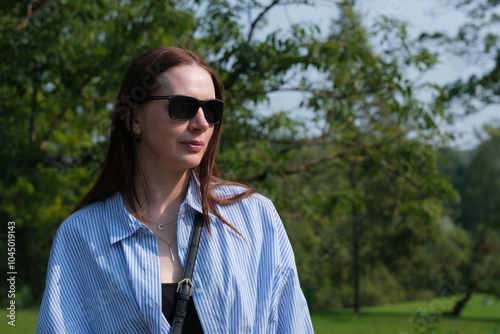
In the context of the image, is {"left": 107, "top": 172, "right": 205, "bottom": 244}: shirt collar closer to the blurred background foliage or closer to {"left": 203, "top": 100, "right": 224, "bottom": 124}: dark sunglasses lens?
{"left": 203, "top": 100, "right": 224, "bottom": 124}: dark sunglasses lens

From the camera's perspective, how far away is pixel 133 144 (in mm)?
2094

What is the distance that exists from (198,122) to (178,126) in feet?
0.21

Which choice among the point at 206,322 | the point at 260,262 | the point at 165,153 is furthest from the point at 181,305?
the point at 165,153

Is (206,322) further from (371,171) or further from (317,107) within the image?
(371,171)

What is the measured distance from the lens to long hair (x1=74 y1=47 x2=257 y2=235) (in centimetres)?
191

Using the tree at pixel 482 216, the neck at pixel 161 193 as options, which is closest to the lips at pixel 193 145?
the neck at pixel 161 193

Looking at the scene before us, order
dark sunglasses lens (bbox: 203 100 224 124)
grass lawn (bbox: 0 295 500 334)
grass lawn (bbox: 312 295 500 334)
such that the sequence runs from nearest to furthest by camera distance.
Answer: dark sunglasses lens (bbox: 203 100 224 124) < grass lawn (bbox: 0 295 500 334) < grass lawn (bbox: 312 295 500 334)

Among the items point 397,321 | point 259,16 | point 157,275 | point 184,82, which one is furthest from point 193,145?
point 397,321

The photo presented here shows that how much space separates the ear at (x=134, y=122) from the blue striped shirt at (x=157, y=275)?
25cm

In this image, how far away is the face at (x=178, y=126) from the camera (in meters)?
1.89

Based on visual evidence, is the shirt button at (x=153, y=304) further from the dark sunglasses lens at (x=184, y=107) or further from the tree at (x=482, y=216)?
the tree at (x=482, y=216)

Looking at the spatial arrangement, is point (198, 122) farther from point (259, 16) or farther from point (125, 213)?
point (259, 16)

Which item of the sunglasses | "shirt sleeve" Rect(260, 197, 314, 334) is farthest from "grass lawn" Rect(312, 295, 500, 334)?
the sunglasses

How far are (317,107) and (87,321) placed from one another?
461 centimetres
